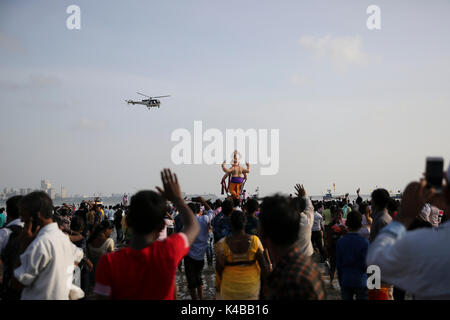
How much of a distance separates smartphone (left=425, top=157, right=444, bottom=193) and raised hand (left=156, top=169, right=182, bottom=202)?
5.39ft

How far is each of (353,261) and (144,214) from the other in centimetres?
373

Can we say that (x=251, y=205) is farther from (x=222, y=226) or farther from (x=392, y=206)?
(x=392, y=206)

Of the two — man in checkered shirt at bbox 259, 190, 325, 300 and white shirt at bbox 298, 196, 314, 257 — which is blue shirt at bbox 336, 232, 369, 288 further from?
man in checkered shirt at bbox 259, 190, 325, 300

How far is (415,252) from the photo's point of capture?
2.10 metres

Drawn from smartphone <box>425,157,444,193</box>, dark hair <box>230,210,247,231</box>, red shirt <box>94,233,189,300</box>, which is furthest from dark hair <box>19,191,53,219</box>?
smartphone <box>425,157,444,193</box>

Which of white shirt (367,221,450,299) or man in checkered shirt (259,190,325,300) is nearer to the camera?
white shirt (367,221,450,299)

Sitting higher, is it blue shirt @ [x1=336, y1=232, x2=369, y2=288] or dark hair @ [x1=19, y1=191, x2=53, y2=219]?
dark hair @ [x1=19, y1=191, x2=53, y2=219]

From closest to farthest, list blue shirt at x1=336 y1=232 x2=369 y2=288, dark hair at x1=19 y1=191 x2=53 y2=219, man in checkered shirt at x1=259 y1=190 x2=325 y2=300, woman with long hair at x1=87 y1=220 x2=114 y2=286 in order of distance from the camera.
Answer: man in checkered shirt at x1=259 y1=190 x2=325 y2=300
dark hair at x1=19 y1=191 x2=53 y2=219
blue shirt at x1=336 y1=232 x2=369 y2=288
woman with long hair at x1=87 y1=220 x2=114 y2=286

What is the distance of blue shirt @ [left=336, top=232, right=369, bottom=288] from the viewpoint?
5.20 m
